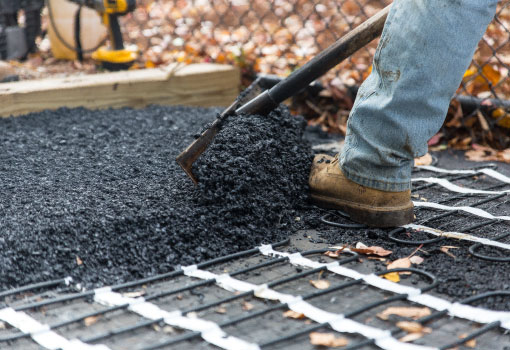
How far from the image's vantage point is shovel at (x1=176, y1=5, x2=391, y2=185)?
178 cm

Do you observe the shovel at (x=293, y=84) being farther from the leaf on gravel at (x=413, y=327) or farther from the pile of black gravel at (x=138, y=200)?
the leaf on gravel at (x=413, y=327)

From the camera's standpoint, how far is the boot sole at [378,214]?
1715mm

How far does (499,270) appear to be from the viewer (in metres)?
1.43

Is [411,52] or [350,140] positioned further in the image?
[350,140]

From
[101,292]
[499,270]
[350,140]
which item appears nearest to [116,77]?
[350,140]

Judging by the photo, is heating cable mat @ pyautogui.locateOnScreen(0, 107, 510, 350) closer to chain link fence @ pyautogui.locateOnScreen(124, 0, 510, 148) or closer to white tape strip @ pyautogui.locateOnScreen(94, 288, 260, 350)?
white tape strip @ pyautogui.locateOnScreen(94, 288, 260, 350)

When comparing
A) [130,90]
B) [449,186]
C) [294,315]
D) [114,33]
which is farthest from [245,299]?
[114,33]

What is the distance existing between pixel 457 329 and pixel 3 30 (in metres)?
3.57

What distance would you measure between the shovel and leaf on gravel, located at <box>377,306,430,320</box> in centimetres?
76

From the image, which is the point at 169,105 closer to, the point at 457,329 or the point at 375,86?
the point at 375,86

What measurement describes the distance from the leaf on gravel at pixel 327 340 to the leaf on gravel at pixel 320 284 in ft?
0.73

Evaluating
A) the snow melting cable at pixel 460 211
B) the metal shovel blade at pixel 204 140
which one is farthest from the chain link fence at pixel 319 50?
the metal shovel blade at pixel 204 140

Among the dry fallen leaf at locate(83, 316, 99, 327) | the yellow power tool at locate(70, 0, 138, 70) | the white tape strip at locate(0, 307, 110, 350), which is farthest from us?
the yellow power tool at locate(70, 0, 138, 70)

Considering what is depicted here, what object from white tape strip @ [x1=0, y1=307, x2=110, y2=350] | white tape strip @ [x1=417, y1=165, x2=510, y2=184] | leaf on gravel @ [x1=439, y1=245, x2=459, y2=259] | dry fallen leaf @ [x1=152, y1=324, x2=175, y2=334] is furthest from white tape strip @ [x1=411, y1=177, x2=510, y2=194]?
white tape strip @ [x1=0, y1=307, x2=110, y2=350]
